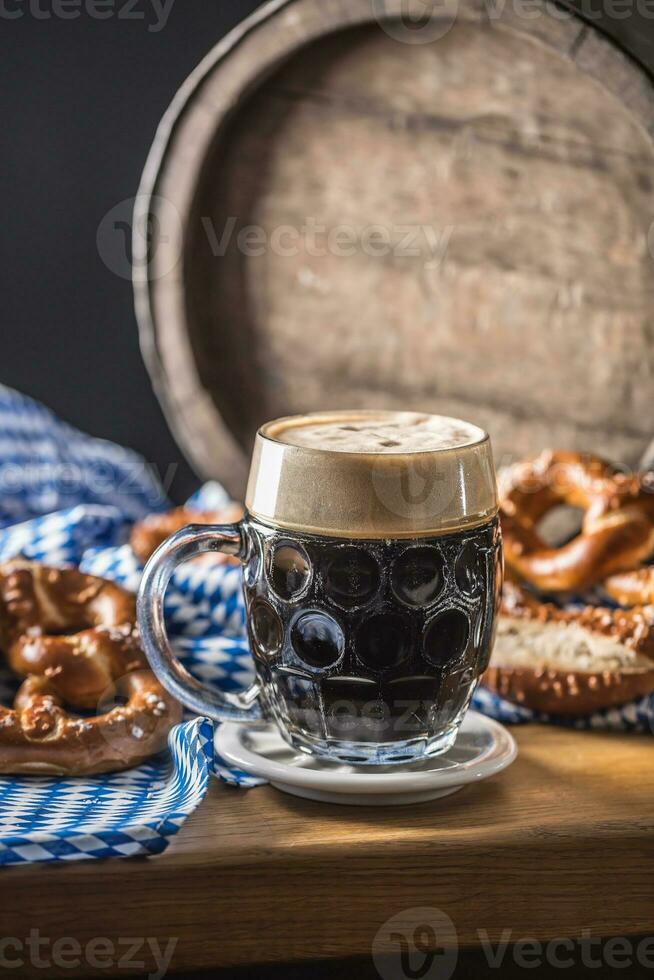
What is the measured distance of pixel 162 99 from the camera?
59.3 inches

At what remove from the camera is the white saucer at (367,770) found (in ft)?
2.36

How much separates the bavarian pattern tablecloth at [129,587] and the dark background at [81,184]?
0.20 metres

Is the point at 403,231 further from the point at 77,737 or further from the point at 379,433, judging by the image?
the point at 77,737

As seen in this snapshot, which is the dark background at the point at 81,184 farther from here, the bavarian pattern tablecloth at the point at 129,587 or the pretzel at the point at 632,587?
the pretzel at the point at 632,587

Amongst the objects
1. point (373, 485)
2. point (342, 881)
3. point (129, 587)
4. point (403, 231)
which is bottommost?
point (342, 881)

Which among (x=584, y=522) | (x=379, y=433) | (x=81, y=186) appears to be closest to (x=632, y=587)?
(x=584, y=522)

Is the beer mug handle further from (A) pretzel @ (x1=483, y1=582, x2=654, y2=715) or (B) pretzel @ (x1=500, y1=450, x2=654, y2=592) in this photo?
(B) pretzel @ (x1=500, y1=450, x2=654, y2=592)

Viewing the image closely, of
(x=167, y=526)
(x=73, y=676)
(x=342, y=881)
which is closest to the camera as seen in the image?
(x=342, y=881)

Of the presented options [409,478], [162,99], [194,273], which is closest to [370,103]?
[194,273]

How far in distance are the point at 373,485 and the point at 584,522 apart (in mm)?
393

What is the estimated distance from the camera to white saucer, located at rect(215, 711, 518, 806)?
2.36 feet

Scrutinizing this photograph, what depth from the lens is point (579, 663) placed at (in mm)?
875

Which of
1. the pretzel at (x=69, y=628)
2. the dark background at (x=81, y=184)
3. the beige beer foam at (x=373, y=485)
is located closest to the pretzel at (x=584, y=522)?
the beige beer foam at (x=373, y=485)

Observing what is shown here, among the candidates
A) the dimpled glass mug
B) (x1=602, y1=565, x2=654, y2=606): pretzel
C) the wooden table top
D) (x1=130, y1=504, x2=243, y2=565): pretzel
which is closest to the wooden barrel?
(x1=130, y1=504, x2=243, y2=565): pretzel
